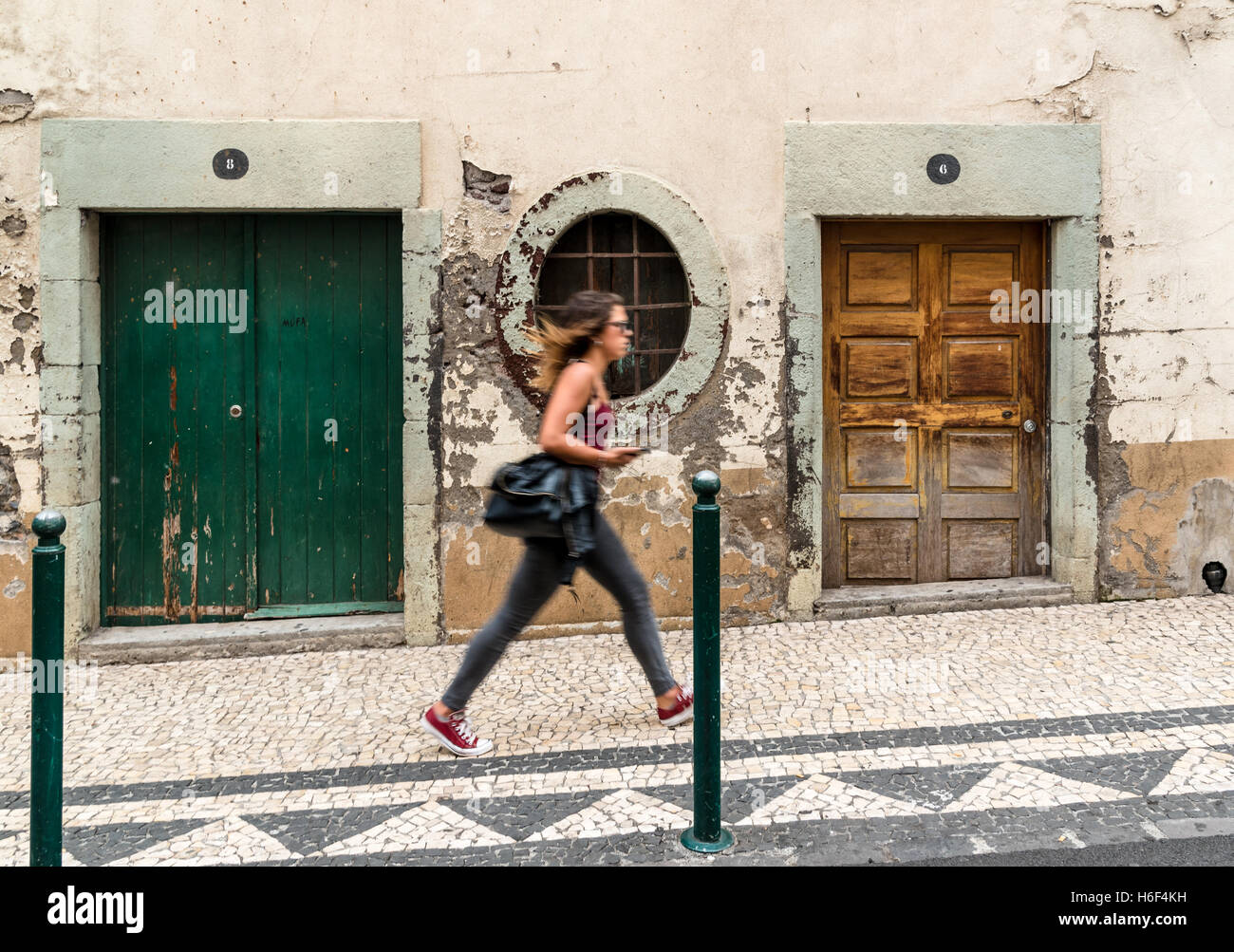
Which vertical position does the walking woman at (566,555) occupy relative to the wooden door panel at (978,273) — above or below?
below

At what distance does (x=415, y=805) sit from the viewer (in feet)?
10.8

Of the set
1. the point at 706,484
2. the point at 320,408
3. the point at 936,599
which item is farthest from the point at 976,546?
the point at 320,408

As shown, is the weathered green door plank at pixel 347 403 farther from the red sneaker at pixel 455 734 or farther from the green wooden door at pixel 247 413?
the red sneaker at pixel 455 734

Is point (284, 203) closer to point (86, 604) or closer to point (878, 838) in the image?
point (86, 604)

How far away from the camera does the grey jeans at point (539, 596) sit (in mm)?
3646

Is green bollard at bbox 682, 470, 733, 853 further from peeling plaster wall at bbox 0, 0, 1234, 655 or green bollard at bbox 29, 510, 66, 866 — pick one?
peeling plaster wall at bbox 0, 0, 1234, 655

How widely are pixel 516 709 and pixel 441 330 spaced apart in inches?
84.3

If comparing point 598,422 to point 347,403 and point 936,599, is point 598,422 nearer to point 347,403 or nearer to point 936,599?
point 347,403

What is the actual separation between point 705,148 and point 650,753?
330 cm

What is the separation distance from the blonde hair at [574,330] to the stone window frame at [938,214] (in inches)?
85.2

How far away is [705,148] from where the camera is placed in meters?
5.53

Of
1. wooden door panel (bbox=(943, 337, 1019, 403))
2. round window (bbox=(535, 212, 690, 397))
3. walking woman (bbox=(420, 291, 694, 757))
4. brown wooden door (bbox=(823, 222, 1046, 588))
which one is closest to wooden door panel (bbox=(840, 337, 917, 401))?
brown wooden door (bbox=(823, 222, 1046, 588))

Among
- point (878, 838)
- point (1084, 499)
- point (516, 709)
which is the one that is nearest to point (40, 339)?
point (516, 709)

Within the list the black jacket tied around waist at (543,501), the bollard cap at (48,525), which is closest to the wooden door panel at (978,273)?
the black jacket tied around waist at (543,501)
